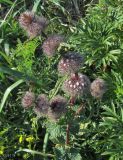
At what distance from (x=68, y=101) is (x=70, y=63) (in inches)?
13.7

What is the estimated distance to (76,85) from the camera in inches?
67.9

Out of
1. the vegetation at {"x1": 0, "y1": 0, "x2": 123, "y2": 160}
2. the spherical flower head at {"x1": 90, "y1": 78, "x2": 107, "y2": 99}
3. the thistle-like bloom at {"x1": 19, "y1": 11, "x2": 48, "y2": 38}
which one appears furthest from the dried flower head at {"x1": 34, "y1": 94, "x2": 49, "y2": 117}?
the thistle-like bloom at {"x1": 19, "y1": 11, "x2": 48, "y2": 38}

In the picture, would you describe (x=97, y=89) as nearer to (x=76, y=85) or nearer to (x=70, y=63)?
(x=76, y=85)

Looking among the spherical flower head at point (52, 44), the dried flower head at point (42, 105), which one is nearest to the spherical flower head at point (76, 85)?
the dried flower head at point (42, 105)

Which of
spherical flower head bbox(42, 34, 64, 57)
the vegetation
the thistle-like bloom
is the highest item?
the thistle-like bloom

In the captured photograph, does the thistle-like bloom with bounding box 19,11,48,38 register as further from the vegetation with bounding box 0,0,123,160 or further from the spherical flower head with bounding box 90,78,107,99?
the spherical flower head with bounding box 90,78,107,99

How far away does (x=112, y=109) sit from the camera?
1.98m

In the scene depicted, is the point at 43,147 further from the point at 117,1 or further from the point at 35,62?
the point at 117,1

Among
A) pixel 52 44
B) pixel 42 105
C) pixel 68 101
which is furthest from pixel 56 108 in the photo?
pixel 52 44

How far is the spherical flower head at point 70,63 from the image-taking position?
5.33 ft

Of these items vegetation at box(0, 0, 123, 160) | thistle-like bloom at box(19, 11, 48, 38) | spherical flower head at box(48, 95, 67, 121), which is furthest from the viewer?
vegetation at box(0, 0, 123, 160)

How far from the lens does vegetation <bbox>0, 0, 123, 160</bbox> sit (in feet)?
6.17

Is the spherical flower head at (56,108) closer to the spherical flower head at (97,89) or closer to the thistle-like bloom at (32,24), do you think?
the spherical flower head at (97,89)

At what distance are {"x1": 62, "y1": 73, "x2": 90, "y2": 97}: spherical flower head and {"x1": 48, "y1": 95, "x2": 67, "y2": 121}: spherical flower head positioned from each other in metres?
0.06
